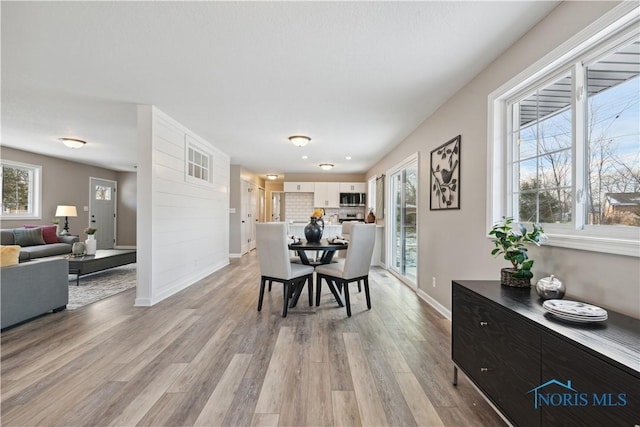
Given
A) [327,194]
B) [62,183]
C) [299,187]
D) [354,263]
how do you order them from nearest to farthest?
1. [354,263]
2. [62,183]
3. [327,194]
4. [299,187]

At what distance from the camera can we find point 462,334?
1.79m

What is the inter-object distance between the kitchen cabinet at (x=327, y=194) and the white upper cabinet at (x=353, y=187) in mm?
149

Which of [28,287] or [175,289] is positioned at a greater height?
[28,287]

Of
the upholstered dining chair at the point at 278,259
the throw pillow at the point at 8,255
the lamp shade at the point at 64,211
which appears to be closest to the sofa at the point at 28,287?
the throw pillow at the point at 8,255

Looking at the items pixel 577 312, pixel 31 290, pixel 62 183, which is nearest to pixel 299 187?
pixel 62 183

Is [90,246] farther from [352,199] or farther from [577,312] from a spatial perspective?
[577,312]

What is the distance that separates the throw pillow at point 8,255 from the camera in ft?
9.10

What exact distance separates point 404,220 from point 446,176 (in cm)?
207

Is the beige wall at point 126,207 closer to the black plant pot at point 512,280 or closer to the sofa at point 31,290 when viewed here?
the sofa at point 31,290

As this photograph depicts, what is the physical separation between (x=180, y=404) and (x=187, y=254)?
314 cm

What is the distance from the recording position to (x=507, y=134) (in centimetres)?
230

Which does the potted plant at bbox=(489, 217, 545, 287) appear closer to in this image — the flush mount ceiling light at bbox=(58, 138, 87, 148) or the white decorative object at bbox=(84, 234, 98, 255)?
the white decorative object at bbox=(84, 234, 98, 255)

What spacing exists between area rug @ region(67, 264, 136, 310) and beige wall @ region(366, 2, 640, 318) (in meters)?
4.39

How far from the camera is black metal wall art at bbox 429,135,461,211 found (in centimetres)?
298
